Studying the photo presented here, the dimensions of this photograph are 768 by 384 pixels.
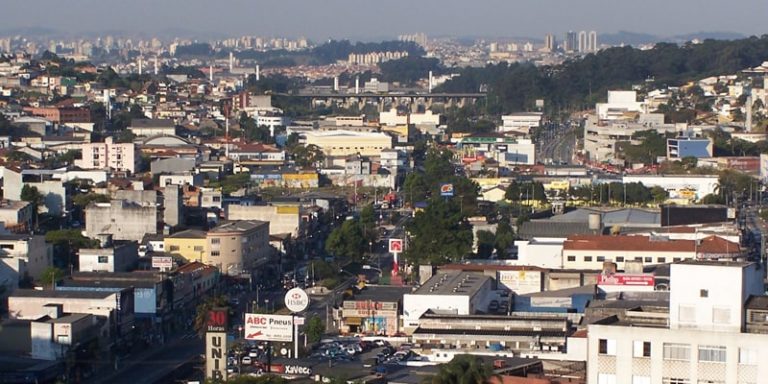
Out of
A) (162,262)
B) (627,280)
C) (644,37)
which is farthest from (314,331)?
(644,37)

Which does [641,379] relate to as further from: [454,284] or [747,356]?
[454,284]

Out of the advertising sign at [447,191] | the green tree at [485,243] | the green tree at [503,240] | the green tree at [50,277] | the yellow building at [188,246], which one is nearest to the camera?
the green tree at [50,277]

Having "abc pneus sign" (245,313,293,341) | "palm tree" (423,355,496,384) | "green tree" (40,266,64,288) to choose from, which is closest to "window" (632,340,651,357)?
"palm tree" (423,355,496,384)

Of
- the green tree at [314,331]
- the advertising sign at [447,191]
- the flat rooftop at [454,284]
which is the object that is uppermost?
the advertising sign at [447,191]

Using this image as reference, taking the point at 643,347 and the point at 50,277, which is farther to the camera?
the point at 50,277

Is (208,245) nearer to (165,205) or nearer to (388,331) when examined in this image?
(165,205)

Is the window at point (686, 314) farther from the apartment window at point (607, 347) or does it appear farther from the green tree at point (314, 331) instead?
the green tree at point (314, 331)

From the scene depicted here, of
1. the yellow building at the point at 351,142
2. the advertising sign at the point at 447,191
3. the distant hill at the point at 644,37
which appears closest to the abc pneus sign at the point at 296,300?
the advertising sign at the point at 447,191
